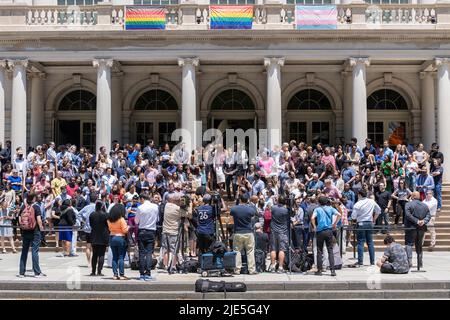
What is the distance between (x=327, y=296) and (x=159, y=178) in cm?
843

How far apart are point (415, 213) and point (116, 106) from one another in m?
18.3

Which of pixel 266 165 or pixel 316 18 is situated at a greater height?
pixel 316 18

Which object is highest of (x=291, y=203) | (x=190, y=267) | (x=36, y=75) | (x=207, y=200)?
(x=36, y=75)

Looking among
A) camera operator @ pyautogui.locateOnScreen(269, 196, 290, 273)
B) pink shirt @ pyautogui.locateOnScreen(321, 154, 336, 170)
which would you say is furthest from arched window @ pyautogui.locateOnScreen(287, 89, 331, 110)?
camera operator @ pyautogui.locateOnScreen(269, 196, 290, 273)

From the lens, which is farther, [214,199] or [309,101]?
[309,101]

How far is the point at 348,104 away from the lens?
31406 mm

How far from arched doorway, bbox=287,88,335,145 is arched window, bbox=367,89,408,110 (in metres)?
1.94

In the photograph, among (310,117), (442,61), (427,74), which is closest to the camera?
(442,61)

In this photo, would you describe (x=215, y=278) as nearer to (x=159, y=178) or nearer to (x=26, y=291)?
(x=26, y=291)

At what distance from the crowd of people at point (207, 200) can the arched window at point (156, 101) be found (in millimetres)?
6226

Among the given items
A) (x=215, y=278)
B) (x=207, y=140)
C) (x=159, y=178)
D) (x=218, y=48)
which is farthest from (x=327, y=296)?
(x=207, y=140)

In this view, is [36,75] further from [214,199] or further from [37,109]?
[214,199]

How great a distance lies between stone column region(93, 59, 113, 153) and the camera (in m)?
28.2

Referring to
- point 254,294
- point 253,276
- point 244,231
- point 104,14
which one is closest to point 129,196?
point 244,231
